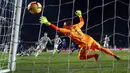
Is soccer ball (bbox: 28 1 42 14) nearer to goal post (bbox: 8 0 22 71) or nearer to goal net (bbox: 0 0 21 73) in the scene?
goal net (bbox: 0 0 21 73)

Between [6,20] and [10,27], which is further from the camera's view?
[6,20]

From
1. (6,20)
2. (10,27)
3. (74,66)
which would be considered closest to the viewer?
(10,27)

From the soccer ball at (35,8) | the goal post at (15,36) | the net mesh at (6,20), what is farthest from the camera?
the soccer ball at (35,8)

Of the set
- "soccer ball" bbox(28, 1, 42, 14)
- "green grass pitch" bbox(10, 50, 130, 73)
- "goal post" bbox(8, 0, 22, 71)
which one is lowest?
"green grass pitch" bbox(10, 50, 130, 73)

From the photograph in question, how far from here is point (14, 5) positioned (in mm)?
5023

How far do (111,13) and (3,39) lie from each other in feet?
29.7

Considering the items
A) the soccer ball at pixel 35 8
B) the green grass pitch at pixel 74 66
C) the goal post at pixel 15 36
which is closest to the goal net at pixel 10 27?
the goal post at pixel 15 36

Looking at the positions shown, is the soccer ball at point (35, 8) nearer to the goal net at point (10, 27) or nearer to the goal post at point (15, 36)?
the goal net at point (10, 27)

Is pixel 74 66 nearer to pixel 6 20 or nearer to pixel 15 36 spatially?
pixel 6 20

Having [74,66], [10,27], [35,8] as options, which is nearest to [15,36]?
[10,27]

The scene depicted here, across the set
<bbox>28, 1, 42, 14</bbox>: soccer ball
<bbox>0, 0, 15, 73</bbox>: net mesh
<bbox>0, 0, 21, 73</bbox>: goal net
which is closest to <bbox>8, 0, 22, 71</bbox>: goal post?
<bbox>0, 0, 21, 73</bbox>: goal net

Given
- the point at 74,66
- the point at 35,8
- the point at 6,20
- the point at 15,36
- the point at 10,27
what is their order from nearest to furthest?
the point at 15,36, the point at 10,27, the point at 6,20, the point at 35,8, the point at 74,66

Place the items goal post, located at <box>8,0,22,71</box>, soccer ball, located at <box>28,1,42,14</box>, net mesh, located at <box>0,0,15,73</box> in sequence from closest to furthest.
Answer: goal post, located at <box>8,0,22,71</box> < net mesh, located at <box>0,0,15,73</box> < soccer ball, located at <box>28,1,42,14</box>

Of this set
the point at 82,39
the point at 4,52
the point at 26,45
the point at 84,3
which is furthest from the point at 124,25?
the point at 4,52
